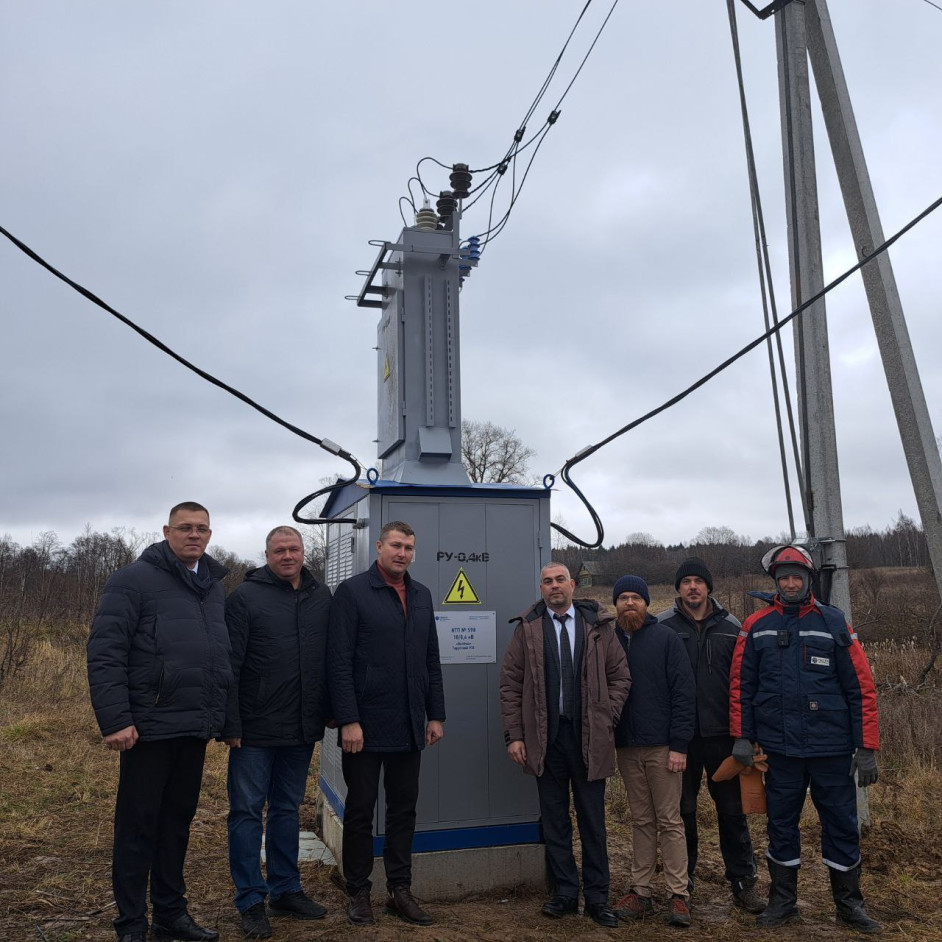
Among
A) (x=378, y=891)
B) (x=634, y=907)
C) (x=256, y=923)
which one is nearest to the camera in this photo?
(x=256, y=923)

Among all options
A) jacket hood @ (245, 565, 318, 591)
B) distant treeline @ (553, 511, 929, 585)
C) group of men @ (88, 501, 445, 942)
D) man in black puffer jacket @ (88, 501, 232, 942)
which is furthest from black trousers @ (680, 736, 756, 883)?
distant treeline @ (553, 511, 929, 585)

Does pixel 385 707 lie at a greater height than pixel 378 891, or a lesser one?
greater

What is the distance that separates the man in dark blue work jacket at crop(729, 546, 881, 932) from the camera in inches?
171

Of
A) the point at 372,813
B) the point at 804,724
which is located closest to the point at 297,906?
the point at 372,813

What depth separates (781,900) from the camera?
4.46m

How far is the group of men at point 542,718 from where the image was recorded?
423 centimetres

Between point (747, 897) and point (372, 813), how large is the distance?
84.0 inches

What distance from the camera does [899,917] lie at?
453cm

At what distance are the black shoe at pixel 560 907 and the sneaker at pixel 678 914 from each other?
0.49 m

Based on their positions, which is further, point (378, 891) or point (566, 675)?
point (378, 891)

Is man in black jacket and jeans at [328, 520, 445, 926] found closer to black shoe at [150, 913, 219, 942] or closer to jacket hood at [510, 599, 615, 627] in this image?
jacket hood at [510, 599, 615, 627]

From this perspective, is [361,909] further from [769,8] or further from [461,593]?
A: [769,8]

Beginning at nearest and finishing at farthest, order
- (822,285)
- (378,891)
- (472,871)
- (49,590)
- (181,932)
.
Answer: (181,932) < (378,891) < (472,871) < (822,285) < (49,590)

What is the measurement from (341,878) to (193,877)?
0.96m
